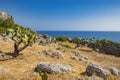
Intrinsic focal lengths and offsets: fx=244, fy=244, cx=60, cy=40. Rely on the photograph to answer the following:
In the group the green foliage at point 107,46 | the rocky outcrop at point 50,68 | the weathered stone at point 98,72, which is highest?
the rocky outcrop at point 50,68

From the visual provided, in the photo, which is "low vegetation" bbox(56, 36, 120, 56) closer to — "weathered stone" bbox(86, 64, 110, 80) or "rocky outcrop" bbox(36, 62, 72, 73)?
"weathered stone" bbox(86, 64, 110, 80)

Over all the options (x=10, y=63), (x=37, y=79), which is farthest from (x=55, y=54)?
(x=37, y=79)

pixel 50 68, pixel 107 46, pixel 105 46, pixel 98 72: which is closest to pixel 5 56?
pixel 50 68

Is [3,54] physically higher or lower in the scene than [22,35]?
lower

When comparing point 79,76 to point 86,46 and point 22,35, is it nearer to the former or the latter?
point 22,35

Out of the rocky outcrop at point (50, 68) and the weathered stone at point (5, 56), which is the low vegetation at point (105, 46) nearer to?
the weathered stone at point (5, 56)

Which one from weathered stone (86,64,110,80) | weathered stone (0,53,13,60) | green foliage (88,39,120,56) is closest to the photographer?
weathered stone (86,64,110,80)

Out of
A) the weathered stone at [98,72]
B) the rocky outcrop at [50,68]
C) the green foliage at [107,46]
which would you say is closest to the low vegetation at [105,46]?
the green foliage at [107,46]

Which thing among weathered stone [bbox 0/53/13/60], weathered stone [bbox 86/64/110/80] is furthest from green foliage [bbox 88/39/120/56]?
weathered stone [bbox 86/64/110/80]

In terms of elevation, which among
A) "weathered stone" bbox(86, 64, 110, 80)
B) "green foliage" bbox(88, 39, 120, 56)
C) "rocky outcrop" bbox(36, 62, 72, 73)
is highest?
"rocky outcrop" bbox(36, 62, 72, 73)

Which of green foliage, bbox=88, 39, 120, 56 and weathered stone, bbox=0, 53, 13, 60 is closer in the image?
weathered stone, bbox=0, 53, 13, 60

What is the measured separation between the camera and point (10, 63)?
19750 millimetres

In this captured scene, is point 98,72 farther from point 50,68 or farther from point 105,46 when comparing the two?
point 105,46

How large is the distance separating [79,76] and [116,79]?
324 cm
